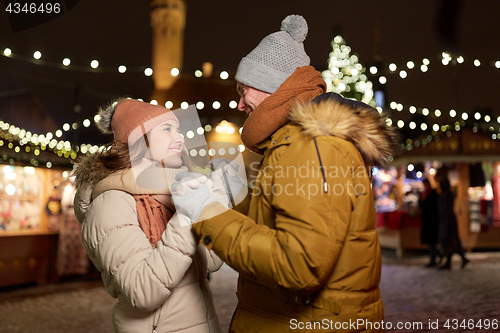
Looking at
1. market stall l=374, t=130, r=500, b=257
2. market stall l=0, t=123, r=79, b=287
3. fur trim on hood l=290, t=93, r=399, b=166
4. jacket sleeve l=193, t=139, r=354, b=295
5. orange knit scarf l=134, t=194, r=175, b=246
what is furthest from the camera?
market stall l=374, t=130, r=500, b=257

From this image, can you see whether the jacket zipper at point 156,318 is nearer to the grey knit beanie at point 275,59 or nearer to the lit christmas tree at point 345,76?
the grey knit beanie at point 275,59

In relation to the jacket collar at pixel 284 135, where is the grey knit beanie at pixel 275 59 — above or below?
above

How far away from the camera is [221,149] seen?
20.6 ft

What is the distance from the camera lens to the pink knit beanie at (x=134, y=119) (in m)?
1.96

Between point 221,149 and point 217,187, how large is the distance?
4.63 meters

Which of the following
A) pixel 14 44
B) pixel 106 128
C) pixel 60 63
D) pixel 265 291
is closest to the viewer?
→ pixel 265 291

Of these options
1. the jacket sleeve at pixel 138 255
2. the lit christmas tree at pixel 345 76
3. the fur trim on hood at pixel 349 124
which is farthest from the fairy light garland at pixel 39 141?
the lit christmas tree at pixel 345 76

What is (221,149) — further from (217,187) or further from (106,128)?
(217,187)

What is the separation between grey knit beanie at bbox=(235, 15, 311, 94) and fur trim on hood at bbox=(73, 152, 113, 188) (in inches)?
31.2

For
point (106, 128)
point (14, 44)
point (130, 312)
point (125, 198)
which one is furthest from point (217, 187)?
point (14, 44)

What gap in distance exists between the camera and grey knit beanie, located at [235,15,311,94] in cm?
184

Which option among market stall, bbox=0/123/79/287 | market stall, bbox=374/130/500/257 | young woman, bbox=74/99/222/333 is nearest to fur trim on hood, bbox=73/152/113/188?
young woman, bbox=74/99/222/333

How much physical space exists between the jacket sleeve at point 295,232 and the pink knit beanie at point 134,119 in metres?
0.71

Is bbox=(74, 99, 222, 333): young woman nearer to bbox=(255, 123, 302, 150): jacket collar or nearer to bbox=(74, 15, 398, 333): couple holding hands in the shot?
bbox=(74, 15, 398, 333): couple holding hands
